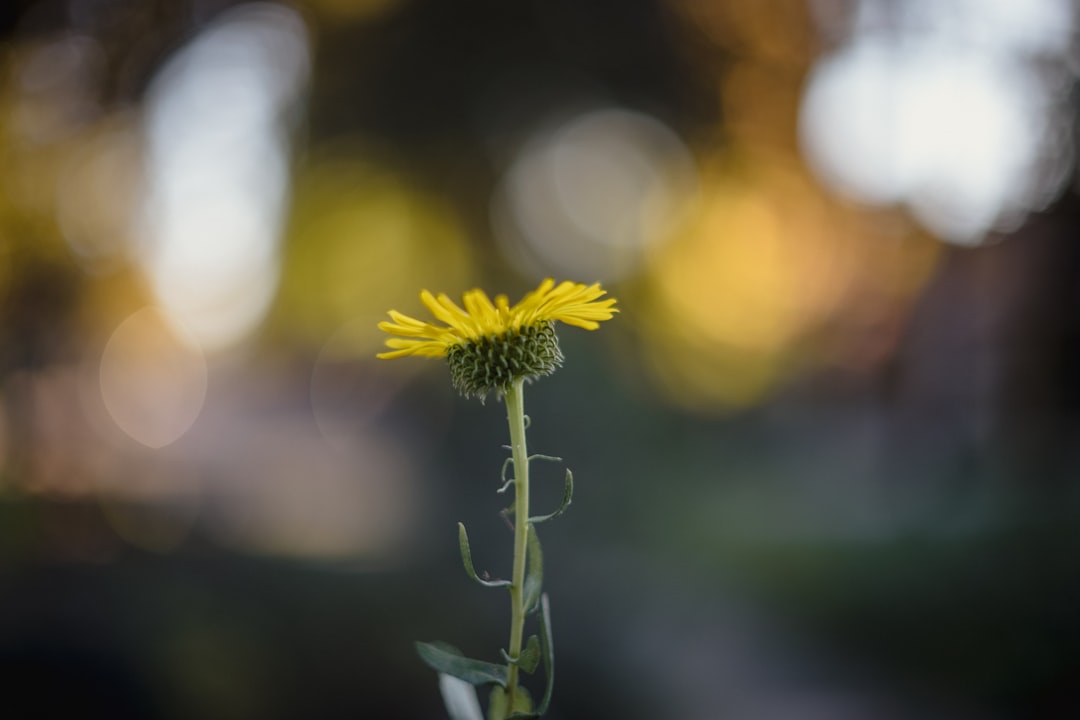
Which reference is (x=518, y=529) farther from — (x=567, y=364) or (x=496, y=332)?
(x=567, y=364)

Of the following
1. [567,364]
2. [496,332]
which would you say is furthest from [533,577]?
[567,364]

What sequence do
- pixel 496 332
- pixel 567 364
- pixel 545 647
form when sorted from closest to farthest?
pixel 545 647 → pixel 496 332 → pixel 567 364

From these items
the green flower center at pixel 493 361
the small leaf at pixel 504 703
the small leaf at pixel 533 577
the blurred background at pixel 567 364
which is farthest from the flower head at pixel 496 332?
the blurred background at pixel 567 364

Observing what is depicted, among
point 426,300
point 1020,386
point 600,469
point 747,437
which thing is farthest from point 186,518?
point 1020,386

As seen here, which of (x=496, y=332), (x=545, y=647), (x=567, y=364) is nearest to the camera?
(x=545, y=647)

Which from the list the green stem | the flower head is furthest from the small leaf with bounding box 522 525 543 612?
the flower head

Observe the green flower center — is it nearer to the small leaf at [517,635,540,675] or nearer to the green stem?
the green stem
